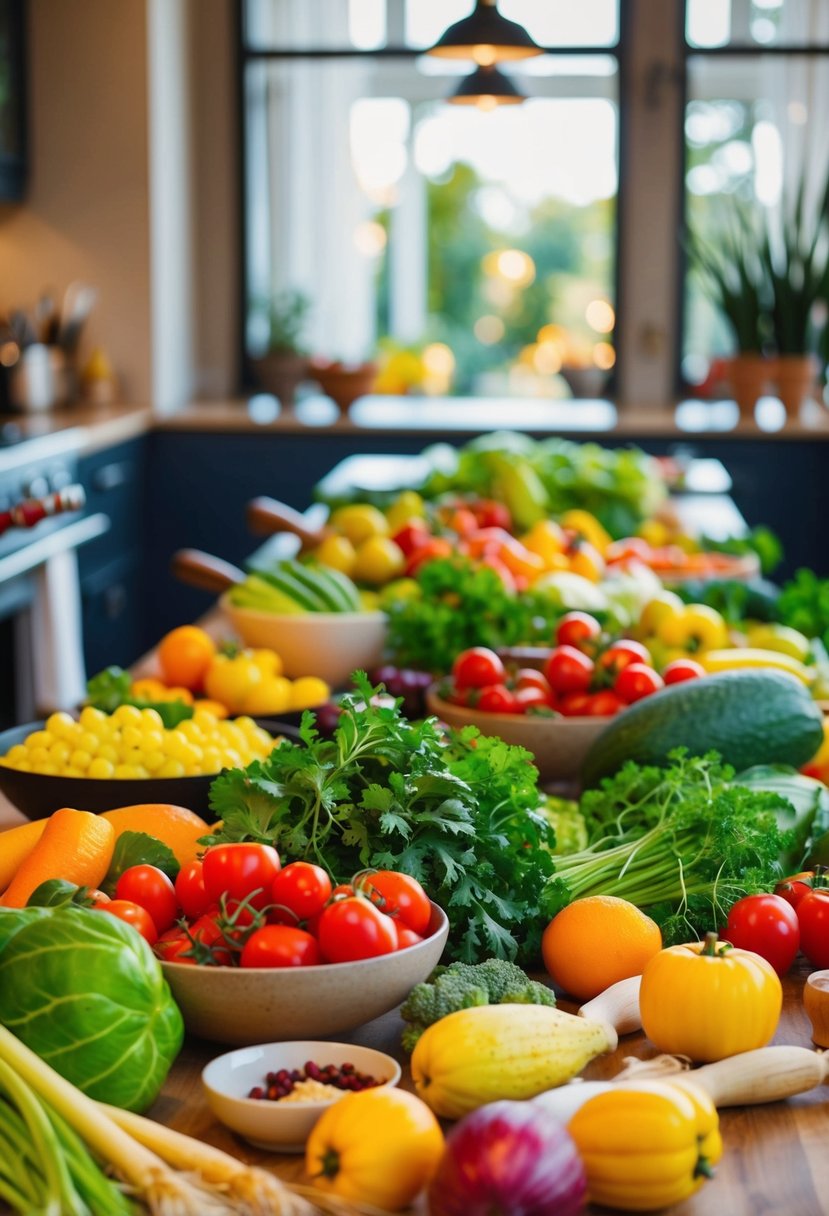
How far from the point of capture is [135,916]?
1.22 metres

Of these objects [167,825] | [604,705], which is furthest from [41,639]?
[167,825]

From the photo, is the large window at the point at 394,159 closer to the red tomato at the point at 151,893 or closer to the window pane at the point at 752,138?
the window pane at the point at 752,138

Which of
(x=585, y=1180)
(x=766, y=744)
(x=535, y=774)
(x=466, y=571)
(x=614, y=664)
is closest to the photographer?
(x=585, y=1180)

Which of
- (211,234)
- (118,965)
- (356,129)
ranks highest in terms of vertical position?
(356,129)

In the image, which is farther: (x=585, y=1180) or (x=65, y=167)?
(x=65, y=167)

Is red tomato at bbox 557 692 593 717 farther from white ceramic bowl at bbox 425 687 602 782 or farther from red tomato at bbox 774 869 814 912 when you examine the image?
red tomato at bbox 774 869 814 912

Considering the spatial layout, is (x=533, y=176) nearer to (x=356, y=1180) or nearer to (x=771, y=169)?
(x=771, y=169)

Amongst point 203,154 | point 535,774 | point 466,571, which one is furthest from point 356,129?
point 535,774

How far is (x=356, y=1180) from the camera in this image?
0.99 meters

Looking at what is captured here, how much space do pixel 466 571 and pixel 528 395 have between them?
4.24 meters

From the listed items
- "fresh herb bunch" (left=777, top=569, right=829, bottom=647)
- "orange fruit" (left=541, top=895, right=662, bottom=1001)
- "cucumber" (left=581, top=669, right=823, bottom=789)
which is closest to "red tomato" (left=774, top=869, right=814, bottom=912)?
"orange fruit" (left=541, top=895, right=662, bottom=1001)

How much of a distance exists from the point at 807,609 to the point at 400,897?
1623 millimetres

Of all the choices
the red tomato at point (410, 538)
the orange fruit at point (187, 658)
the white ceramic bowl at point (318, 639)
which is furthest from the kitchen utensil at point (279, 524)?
the orange fruit at point (187, 658)

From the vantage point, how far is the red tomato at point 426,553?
299 centimetres
